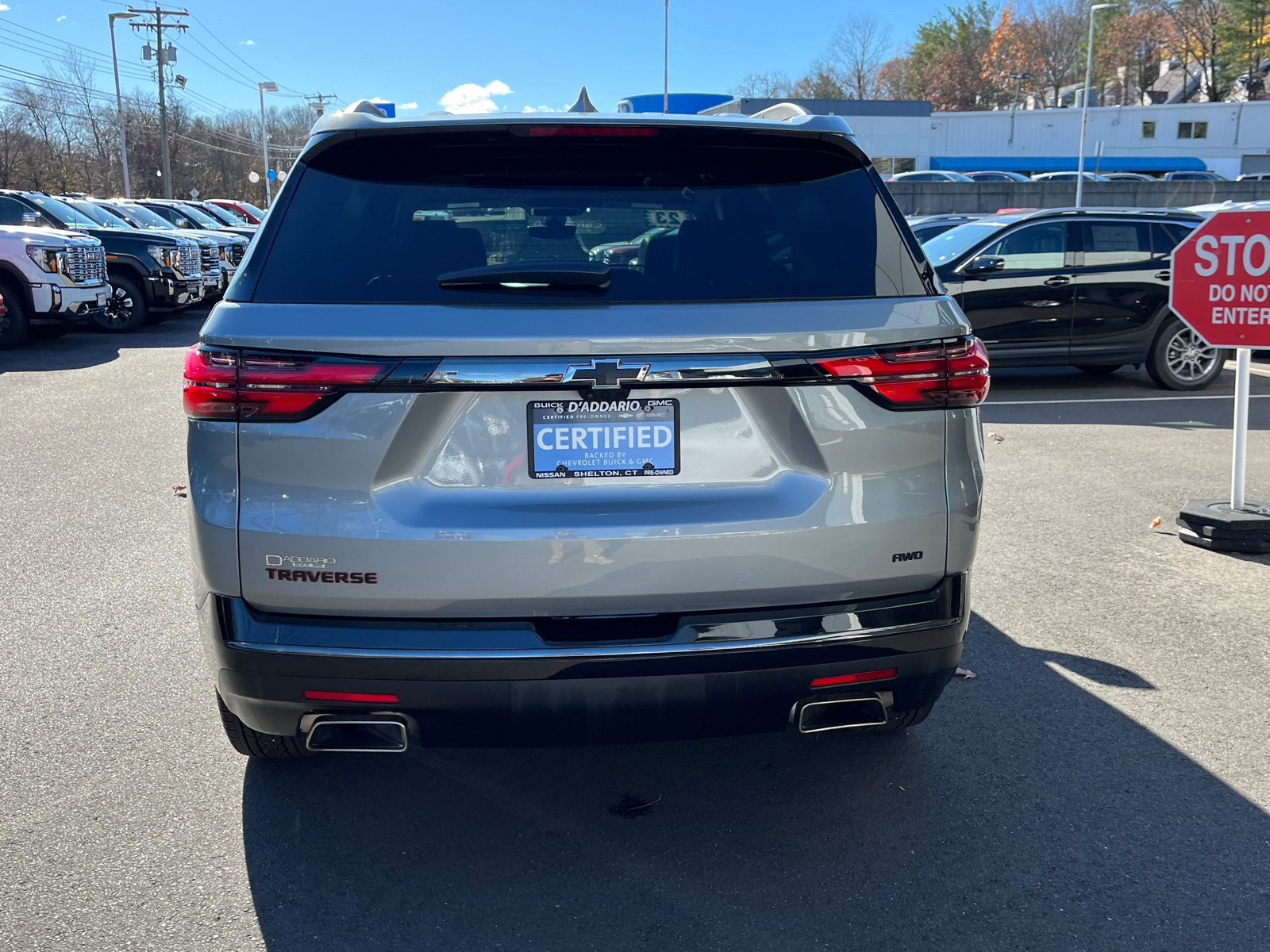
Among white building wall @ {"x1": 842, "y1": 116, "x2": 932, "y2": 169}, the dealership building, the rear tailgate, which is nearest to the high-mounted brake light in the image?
the rear tailgate

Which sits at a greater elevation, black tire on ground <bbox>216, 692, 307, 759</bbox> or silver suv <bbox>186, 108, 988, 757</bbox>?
silver suv <bbox>186, 108, 988, 757</bbox>

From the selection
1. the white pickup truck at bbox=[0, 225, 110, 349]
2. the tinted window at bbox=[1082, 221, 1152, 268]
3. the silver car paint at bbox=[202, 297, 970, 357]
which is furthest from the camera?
the white pickup truck at bbox=[0, 225, 110, 349]

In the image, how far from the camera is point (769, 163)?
2.88 metres

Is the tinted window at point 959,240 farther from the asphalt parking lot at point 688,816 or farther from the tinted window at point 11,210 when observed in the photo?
the tinted window at point 11,210

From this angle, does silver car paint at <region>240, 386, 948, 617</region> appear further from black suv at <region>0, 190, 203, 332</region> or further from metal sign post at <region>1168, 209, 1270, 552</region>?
black suv at <region>0, 190, 203, 332</region>

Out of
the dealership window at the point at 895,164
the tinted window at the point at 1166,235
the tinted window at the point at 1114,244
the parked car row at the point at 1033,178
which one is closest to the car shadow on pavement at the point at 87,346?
the tinted window at the point at 1114,244

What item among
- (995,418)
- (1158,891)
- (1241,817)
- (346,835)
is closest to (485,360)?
(346,835)

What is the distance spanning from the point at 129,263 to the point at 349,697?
670 inches

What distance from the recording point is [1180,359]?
1173cm

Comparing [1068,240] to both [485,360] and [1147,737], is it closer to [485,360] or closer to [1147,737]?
[1147,737]

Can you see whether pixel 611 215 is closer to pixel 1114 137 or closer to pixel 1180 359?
pixel 1180 359

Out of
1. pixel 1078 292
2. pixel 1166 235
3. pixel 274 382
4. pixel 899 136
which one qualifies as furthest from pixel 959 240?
pixel 899 136

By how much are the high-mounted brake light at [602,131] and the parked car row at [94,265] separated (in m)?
10.6

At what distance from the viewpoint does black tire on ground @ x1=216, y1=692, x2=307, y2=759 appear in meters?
3.22
